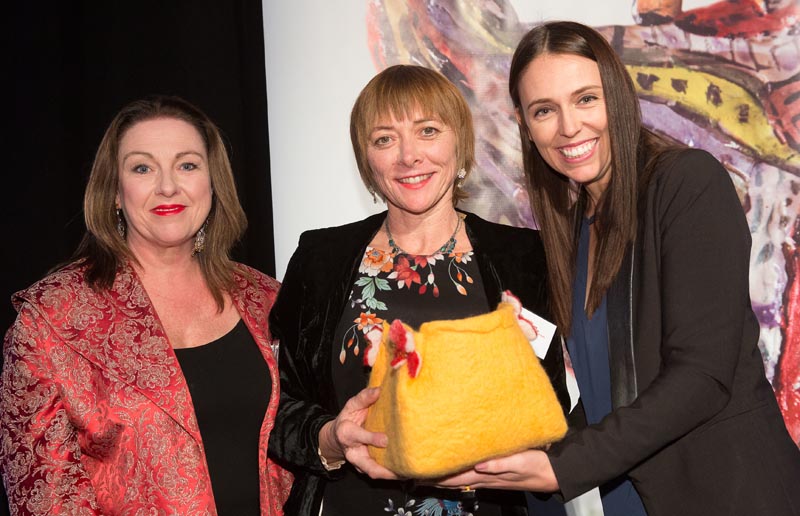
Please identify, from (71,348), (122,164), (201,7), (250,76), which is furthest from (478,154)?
(71,348)

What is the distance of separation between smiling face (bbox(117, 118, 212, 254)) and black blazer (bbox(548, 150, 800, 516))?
115 cm

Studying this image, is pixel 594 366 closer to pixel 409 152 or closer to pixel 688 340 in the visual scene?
pixel 688 340

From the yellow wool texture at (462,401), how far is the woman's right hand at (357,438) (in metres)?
0.09

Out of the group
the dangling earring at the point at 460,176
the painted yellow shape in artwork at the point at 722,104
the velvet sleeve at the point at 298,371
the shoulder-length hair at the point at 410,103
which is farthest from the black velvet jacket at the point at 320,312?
the painted yellow shape in artwork at the point at 722,104

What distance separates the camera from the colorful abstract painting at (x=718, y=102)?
283cm

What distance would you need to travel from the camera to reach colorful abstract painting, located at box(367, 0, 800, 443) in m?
2.83

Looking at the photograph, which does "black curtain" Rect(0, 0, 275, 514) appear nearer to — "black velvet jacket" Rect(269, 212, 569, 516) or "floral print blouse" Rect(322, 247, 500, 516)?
"black velvet jacket" Rect(269, 212, 569, 516)

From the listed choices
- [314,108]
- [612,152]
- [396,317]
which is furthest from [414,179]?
[314,108]

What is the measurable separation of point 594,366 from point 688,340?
0.34m

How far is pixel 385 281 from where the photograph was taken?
195cm

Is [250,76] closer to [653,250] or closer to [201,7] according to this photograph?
[201,7]

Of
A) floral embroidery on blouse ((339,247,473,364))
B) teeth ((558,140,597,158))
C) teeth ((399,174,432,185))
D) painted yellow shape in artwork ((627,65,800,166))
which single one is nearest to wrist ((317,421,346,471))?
floral embroidery on blouse ((339,247,473,364))

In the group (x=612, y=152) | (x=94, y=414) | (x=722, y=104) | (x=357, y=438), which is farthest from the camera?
(x=722, y=104)

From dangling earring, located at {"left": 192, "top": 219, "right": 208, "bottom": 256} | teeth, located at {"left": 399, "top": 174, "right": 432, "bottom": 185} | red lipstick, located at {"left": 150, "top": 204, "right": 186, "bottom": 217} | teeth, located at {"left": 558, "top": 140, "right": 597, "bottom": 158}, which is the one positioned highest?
teeth, located at {"left": 558, "top": 140, "right": 597, "bottom": 158}
